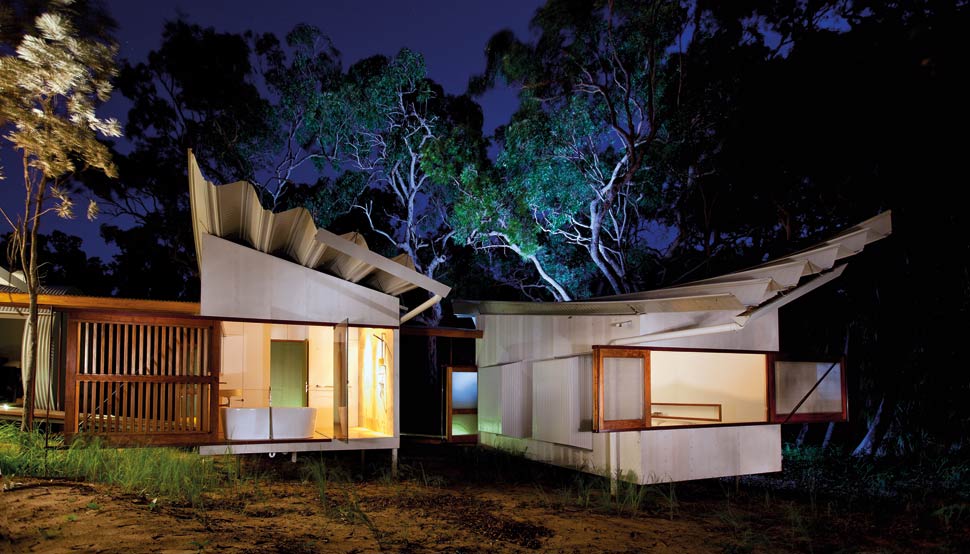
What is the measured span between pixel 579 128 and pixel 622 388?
821 cm

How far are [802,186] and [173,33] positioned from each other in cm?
1456

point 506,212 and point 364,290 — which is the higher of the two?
point 506,212

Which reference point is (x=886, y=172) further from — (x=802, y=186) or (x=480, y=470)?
(x=480, y=470)

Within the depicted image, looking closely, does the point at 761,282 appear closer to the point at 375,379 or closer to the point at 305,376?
the point at 375,379

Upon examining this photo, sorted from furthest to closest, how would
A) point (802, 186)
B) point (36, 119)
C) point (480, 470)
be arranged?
point (802, 186) → point (480, 470) → point (36, 119)

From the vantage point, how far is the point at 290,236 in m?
7.59

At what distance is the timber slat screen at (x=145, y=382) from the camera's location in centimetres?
687

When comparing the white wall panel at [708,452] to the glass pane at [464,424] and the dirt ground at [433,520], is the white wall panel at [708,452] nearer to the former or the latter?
the dirt ground at [433,520]

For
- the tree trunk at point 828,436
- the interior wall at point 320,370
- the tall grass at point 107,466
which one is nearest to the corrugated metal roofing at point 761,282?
the tall grass at point 107,466

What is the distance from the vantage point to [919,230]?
11.1 metres

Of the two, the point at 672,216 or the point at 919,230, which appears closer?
the point at 919,230

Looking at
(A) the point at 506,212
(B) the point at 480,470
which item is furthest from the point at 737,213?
(B) the point at 480,470

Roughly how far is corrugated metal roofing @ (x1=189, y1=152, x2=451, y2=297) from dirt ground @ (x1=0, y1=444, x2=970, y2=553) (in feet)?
7.70

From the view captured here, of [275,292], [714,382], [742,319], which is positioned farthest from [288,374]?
[742,319]
